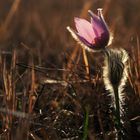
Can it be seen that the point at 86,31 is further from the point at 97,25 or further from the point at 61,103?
the point at 61,103

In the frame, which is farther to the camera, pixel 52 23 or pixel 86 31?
pixel 52 23

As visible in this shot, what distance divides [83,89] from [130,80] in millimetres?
199

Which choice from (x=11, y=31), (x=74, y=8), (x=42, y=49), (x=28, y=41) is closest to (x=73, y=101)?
(x=42, y=49)

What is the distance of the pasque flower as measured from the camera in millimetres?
1554

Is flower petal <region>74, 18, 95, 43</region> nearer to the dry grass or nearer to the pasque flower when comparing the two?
the pasque flower

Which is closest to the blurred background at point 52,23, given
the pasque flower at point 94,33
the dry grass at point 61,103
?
the dry grass at point 61,103

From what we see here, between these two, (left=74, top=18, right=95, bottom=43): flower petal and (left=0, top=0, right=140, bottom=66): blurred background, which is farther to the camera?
(left=0, top=0, right=140, bottom=66): blurred background

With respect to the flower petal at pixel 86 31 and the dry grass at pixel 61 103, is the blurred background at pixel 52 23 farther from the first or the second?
the flower petal at pixel 86 31

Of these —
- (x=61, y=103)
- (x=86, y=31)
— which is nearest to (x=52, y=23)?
(x=61, y=103)

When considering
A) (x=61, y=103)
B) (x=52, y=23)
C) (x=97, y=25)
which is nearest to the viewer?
(x=97, y=25)

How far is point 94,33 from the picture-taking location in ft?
5.11

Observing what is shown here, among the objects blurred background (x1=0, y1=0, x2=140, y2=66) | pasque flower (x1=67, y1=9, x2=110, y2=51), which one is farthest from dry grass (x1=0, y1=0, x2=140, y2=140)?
blurred background (x1=0, y1=0, x2=140, y2=66)

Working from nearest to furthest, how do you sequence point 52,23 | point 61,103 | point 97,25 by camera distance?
point 97,25 → point 61,103 → point 52,23

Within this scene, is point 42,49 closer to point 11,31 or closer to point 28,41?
point 28,41
